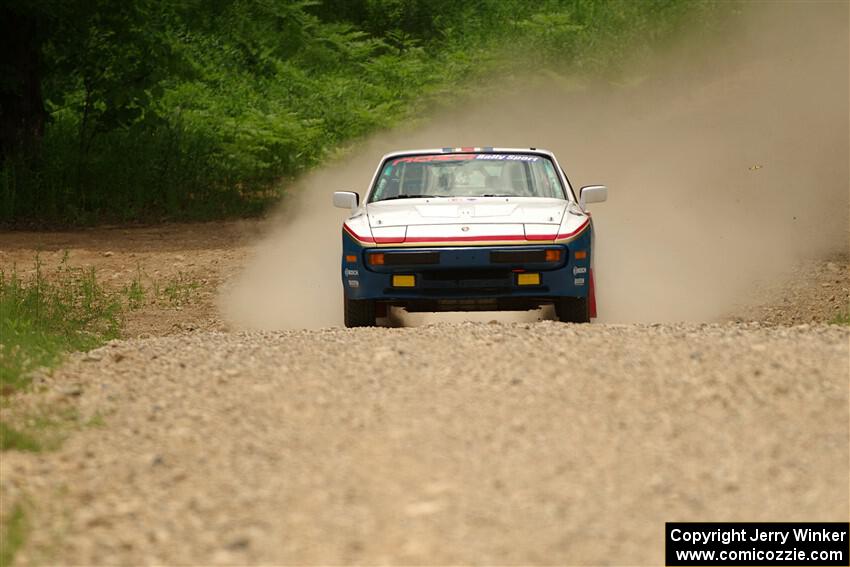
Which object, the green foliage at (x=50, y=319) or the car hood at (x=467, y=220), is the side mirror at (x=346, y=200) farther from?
the green foliage at (x=50, y=319)

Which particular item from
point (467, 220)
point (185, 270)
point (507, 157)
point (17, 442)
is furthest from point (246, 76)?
point (17, 442)

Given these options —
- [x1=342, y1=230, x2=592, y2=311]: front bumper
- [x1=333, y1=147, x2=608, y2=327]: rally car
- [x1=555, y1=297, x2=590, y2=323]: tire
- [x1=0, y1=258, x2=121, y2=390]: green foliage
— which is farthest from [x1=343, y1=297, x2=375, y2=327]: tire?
[x1=0, y1=258, x2=121, y2=390]: green foliage

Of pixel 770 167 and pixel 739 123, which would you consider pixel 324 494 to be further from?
pixel 739 123

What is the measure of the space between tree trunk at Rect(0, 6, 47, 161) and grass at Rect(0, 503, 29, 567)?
1604cm

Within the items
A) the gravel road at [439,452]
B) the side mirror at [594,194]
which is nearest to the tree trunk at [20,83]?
the side mirror at [594,194]

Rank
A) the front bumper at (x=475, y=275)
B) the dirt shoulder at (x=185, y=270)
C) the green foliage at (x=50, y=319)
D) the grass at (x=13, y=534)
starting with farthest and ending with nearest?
1. the dirt shoulder at (x=185, y=270)
2. the front bumper at (x=475, y=275)
3. the green foliage at (x=50, y=319)
4. the grass at (x=13, y=534)

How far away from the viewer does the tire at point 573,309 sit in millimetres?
10695

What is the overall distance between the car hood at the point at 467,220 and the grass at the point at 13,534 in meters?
5.32

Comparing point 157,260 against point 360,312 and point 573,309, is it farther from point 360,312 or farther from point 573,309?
point 573,309

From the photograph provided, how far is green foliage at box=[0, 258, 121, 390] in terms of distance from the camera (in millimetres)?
8391

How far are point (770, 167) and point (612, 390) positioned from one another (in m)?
18.5

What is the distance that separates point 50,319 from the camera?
12.3 m

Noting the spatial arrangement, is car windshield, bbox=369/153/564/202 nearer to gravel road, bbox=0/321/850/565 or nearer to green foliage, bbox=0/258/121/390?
green foliage, bbox=0/258/121/390

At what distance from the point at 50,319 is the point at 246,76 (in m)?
16.9
